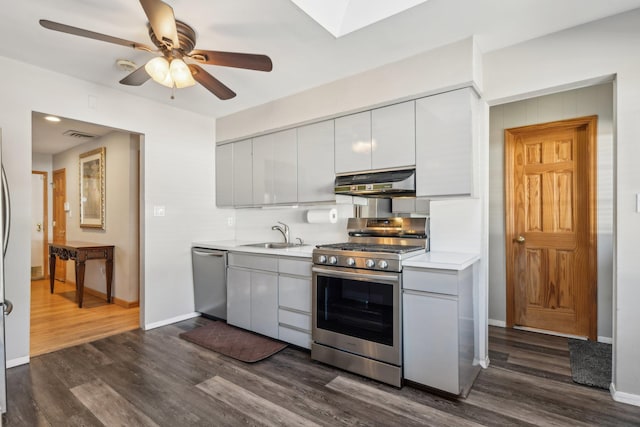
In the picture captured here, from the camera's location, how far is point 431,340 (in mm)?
2223

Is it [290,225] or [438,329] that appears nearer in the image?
[438,329]

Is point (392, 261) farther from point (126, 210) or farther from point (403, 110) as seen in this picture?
point (126, 210)

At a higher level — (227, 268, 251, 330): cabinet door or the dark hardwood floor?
(227, 268, 251, 330): cabinet door

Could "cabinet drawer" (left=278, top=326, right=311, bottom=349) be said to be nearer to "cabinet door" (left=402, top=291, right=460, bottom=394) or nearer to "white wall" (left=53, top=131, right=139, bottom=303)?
"cabinet door" (left=402, top=291, right=460, bottom=394)

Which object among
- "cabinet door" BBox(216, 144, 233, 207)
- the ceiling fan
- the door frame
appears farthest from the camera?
the door frame

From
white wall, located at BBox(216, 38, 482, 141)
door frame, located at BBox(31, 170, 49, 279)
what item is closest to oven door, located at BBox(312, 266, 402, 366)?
white wall, located at BBox(216, 38, 482, 141)

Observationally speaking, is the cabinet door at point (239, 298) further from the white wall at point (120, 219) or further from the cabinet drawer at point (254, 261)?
the white wall at point (120, 219)

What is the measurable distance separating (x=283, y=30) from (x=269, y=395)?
2420mm

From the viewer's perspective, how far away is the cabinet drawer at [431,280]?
214 cm

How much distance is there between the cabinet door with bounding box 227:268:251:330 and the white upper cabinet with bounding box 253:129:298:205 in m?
0.84

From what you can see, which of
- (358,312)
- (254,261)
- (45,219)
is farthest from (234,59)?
(45,219)

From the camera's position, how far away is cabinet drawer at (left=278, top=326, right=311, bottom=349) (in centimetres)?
289

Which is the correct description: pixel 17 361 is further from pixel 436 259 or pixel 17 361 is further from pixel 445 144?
pixel 445 144

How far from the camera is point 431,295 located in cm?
222
